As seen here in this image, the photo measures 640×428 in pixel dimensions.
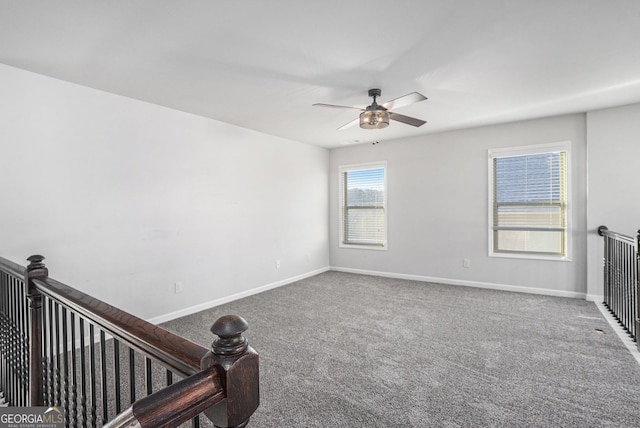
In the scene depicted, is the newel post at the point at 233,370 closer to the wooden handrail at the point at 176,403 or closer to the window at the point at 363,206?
the wooden handrail at the point at 176,403

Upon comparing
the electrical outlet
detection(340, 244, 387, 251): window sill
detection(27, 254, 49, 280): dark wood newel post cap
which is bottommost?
the electrical outlet

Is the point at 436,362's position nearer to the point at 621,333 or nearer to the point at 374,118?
the point at 621,333

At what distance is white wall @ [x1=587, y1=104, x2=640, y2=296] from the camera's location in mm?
3914

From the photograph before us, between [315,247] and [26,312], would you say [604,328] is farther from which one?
[26,312]

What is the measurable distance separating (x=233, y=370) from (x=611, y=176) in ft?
16.9

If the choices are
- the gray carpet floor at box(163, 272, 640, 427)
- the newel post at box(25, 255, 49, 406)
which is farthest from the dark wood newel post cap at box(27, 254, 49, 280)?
the gray carpet floor at box(163, 272, 640, 427)

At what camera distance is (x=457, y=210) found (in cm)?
509

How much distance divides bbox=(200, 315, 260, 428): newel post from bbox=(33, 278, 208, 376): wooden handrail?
0.07 metres

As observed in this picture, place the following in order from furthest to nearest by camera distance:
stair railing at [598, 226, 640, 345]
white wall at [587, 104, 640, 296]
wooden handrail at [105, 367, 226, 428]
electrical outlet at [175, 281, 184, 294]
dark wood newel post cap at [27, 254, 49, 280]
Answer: white wall at [587, 104, 640, 296]
electrical outlet at [175, 281, 184, 294]
stair railing at [598, 226, 640, 345]
dark wood newel post cap at [27, 254, 49, 280]
wooden handrail at [105, 367, 226, 428]

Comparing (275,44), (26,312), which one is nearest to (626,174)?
(275,44)

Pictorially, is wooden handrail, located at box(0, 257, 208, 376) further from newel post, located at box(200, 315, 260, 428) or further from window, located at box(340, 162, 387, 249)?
window, located at box(340, 162, 387, 249)

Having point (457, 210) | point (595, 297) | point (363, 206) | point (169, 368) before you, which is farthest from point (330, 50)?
point (595, 297)

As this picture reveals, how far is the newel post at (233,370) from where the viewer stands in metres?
0.66

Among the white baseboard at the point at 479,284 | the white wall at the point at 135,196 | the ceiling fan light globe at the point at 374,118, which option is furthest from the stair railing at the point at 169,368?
the white baseboard at the point at 479,284
